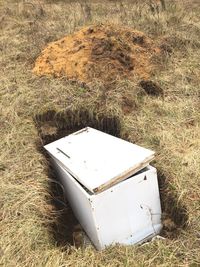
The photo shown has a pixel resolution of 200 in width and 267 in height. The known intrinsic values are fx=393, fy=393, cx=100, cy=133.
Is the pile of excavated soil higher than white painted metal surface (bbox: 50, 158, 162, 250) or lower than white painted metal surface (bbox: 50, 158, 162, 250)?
higher

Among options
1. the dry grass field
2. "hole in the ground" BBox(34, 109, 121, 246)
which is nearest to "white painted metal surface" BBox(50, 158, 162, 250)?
the dry grass field

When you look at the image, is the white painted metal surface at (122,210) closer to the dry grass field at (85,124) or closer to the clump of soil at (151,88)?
the dry grass field at (85,124)

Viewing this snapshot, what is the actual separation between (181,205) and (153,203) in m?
0.19

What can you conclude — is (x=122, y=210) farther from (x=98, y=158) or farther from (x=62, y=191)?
(x=62, y=191)

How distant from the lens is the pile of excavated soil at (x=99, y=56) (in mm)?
4199

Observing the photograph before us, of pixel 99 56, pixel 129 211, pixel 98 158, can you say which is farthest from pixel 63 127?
pixel 129 211

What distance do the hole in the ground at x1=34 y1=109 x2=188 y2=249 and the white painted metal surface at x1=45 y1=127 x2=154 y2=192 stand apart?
26 cm

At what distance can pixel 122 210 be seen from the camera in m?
2.59

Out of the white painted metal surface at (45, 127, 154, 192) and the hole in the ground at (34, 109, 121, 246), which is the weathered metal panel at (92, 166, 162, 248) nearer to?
the white painted metal surface at (45, 127, 154, 192)

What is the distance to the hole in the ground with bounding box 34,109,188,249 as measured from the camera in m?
2.73

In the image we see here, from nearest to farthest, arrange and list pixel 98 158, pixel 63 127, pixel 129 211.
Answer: pixel 129 211 < pixel 98 158 < pixel 63 127

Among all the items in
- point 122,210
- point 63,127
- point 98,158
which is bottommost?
point 122,210

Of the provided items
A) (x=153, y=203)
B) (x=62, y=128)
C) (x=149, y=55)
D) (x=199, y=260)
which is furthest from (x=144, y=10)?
(x=199, y=260)

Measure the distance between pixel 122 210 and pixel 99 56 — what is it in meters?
2.20
